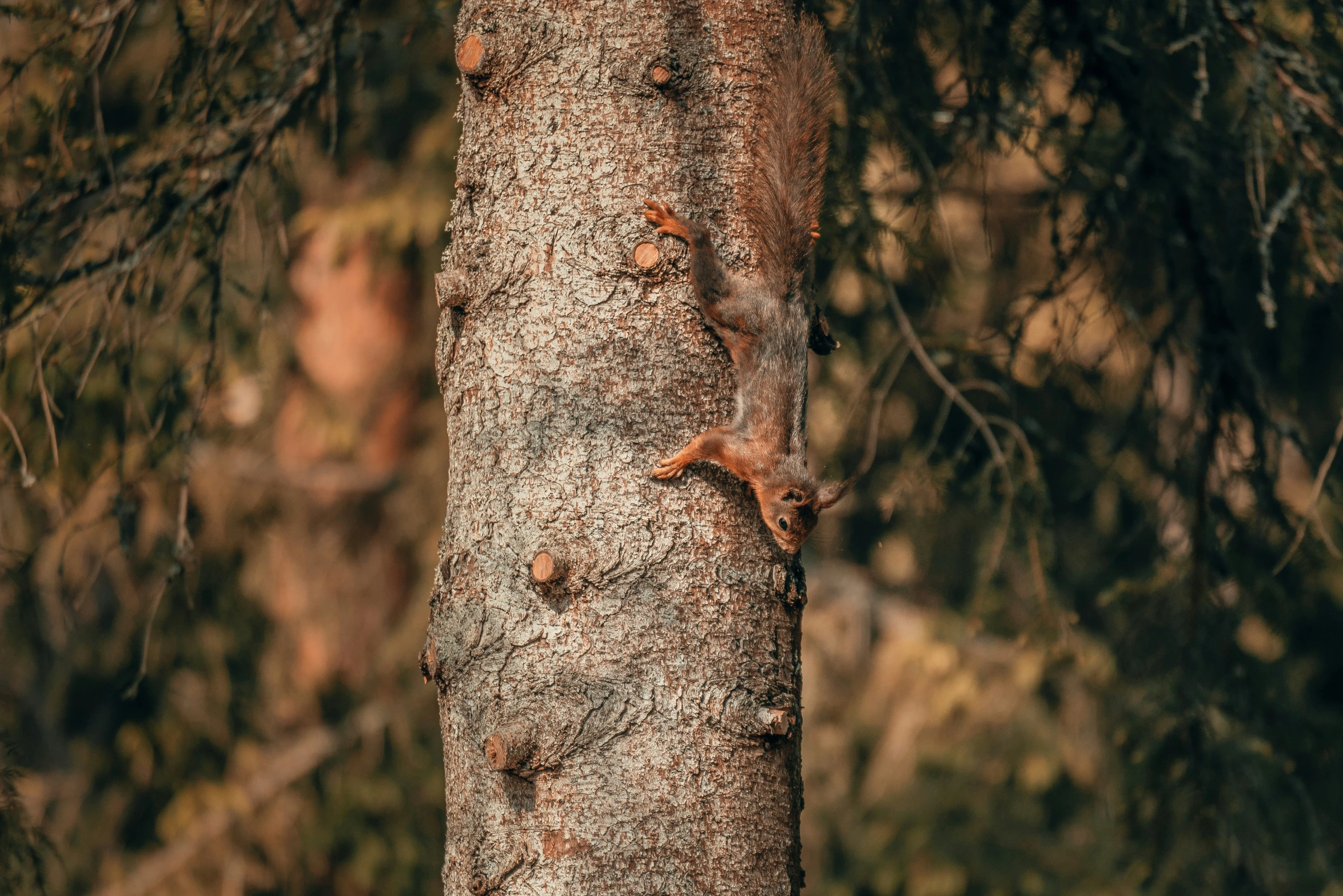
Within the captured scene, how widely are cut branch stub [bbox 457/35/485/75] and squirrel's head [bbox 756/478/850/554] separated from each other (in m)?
0.76

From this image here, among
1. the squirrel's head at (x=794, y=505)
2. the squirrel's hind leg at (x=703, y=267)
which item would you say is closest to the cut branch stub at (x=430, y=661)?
the squirrel's head at (x=794, y=505)

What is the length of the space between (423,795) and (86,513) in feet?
6.54

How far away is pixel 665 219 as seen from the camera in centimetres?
165

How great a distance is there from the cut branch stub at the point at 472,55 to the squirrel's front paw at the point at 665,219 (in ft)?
1.11

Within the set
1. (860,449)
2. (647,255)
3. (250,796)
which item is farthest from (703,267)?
(250,796)

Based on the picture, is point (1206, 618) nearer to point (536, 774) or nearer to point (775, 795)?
point (775, 795)

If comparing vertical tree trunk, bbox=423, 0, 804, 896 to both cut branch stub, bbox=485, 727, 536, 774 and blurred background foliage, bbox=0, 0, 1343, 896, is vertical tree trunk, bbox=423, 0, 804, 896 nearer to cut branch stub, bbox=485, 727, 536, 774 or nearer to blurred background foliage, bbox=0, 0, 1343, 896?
cut branch stub, bbox=485, 727, 536, 774

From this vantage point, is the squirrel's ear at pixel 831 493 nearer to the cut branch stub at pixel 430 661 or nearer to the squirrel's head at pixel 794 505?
the squirrel's head at pixel 794 505

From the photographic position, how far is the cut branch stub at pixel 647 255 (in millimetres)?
1655

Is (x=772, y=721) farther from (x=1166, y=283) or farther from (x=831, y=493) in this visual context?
(x=1166, y=283)

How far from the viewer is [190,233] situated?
237 centimetres

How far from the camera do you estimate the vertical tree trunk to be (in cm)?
156

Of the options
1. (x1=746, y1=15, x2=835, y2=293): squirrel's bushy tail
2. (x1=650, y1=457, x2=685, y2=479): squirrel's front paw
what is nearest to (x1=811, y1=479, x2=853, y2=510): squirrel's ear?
(x1=746, y1=15, x2=835, y2=293): squirrel's bushy tail

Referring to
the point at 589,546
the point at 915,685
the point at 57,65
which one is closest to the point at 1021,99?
the point at 589,546
